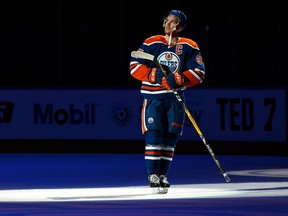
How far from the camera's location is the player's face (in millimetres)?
11250

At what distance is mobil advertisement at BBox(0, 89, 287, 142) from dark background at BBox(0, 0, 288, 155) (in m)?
1.36

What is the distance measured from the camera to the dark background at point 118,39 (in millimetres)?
19266

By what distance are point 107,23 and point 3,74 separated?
6.52 feet

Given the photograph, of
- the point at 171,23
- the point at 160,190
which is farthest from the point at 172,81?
the point at 160,190

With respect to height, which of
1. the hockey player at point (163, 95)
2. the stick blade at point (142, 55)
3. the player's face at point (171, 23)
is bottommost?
the hockey player at point (163, 95)

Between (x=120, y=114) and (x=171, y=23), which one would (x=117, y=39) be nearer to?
(x=120, y=114)

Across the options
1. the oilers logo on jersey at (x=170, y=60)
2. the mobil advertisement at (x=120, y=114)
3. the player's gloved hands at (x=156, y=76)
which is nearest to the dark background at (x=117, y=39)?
the mobil advertisement at (x=120, y=114)

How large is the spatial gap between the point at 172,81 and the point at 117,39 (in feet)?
29.4

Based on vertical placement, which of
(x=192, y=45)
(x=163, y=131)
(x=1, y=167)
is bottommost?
(x=1, y=167)

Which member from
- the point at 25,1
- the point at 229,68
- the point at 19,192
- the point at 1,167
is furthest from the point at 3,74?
the point at 19,192

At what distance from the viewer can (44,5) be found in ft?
64.8

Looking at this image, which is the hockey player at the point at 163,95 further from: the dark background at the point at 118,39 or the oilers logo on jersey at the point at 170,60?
the dark background at the point at 118,39

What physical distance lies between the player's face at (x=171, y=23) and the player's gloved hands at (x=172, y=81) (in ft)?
1.75

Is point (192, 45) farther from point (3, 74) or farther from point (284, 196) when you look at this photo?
point (3, 74)
